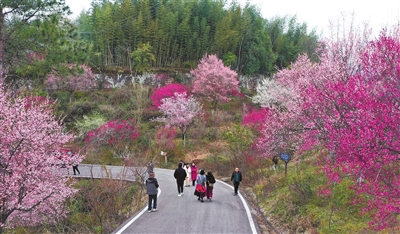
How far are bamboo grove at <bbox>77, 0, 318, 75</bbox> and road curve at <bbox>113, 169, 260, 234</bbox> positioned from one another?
122 feet

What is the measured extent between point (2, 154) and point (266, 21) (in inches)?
2807

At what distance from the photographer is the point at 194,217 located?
9.59 m

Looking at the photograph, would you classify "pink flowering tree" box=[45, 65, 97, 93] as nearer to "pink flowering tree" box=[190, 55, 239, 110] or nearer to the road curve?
"pink flowering tree" box=[190, 55, 239, 110]

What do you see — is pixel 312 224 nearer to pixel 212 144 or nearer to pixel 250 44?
pixel 212 144

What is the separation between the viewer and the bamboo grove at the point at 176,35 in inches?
1902

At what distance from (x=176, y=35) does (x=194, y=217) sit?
44851mm

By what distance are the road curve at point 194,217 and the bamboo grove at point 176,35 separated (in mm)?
37040

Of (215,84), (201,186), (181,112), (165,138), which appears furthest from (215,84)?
(201,186)

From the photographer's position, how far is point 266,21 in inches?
2822

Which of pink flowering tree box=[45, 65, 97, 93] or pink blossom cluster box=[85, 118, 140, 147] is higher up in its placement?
pink flowering tree box=[45, 65, 97, 93]

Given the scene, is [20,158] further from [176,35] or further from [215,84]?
[176,35]

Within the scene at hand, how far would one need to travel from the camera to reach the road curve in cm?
825

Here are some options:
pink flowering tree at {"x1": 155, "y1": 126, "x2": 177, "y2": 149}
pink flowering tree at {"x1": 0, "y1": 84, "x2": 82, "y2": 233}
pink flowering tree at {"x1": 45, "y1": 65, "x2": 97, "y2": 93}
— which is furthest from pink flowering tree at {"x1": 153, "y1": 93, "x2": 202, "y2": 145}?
pink flowering tree at {"x1": 0, "y1": 84, "x2": 82, "y2": 233}

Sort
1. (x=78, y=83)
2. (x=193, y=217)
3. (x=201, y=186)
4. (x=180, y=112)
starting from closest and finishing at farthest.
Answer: (x=193, y=217), (x=201, y=186), (x=180, y=112), (x=78, y=83)
